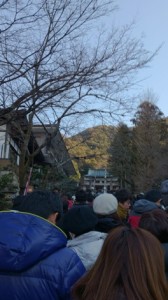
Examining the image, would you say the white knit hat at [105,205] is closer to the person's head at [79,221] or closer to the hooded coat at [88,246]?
the person's head at [79,221]

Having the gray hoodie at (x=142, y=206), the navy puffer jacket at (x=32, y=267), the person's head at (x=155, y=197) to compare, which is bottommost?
the navy puffer jacket at (x=32, y=267)

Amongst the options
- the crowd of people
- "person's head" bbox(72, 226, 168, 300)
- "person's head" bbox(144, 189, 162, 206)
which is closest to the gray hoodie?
"person's head" bbox(144, 189, 162, 206)

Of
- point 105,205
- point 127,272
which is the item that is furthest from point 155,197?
point 127,272

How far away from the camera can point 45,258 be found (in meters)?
2.06

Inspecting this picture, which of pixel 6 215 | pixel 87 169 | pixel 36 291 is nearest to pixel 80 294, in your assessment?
pixel 36 291

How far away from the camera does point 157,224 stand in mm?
2760

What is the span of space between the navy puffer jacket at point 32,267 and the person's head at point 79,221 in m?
0.85

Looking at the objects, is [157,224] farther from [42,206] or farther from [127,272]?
[127,272]

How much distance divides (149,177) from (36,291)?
1811 inches

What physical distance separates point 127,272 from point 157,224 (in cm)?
126

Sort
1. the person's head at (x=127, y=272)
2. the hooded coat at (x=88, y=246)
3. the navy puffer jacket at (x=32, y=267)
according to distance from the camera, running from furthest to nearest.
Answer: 1. the hooded coat at (x=88, y=246)
2. the navy puffer jacket at (x=32, y=267)
3. the person's head at (x=127, y=272)

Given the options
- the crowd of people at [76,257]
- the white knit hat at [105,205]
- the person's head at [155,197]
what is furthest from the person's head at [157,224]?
the person's head at [155,197]

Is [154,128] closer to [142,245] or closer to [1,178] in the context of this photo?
[1,178]

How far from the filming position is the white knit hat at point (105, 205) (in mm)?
3859
